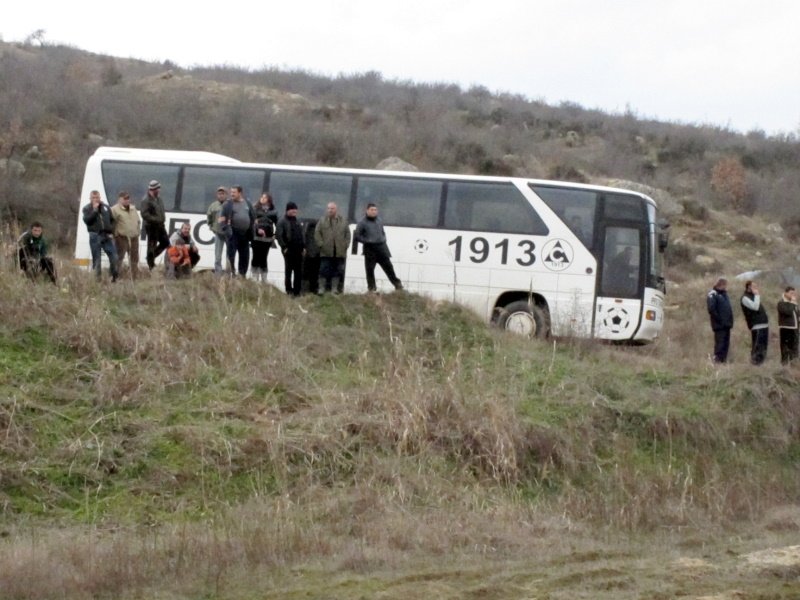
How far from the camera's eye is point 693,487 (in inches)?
571

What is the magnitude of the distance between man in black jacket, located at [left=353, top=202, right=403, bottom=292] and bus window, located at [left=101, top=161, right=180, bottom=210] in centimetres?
496

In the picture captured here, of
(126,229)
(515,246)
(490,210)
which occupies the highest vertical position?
(490,210)

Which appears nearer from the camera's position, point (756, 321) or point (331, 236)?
point (331, 236)

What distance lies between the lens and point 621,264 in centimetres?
2133

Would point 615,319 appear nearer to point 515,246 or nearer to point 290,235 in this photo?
point 515,246

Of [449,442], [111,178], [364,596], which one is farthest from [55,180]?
[364,596]

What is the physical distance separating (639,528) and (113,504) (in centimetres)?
524

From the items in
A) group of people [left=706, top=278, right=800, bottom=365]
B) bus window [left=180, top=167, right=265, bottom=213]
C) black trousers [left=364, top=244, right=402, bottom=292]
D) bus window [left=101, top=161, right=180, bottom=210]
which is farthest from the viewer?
bus window [left=101, top=161, right=180, bottom=210]

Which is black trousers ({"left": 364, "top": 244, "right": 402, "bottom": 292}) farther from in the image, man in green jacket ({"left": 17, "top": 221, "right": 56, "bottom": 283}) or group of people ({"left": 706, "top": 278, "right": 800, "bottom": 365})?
group of people ({"left": 706, "top": 278, "right": 800, "bottom": 365})

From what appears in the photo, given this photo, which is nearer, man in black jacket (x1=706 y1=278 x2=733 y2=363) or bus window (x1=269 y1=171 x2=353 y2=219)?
man in black jacket (x1=706 y1=278 x2=733 y2=363)

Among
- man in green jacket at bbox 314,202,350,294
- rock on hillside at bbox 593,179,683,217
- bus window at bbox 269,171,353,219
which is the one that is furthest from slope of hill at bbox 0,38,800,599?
rock on hillside at bbox 593,179,683,217

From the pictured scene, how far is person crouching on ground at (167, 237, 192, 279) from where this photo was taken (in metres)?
19.1

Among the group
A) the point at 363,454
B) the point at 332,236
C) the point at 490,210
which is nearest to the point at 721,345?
the point at 490,210

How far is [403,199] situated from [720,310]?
5.85 m
